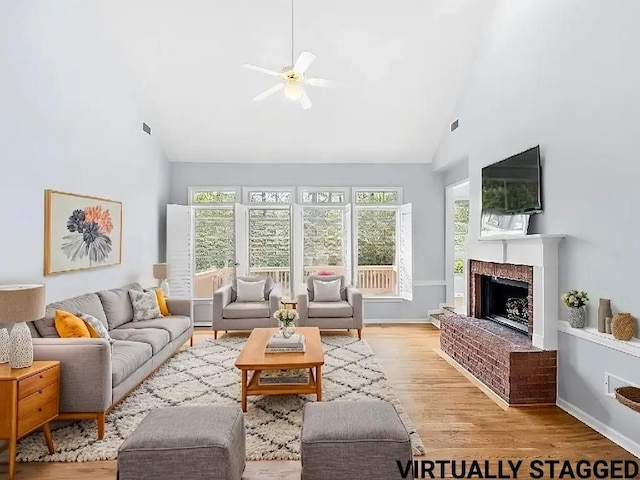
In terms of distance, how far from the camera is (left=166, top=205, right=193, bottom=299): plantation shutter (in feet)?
22.2

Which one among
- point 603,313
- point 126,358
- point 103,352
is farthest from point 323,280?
point 603,313

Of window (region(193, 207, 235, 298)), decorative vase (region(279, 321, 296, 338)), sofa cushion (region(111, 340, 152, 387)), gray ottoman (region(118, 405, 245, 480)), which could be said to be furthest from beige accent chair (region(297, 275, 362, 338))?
gray ottoman (region(118, 405, 245, 480))

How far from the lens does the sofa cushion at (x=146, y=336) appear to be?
13.8 ft

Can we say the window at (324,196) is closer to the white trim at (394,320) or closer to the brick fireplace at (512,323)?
the white trim at (394,320)

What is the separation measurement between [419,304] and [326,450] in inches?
212

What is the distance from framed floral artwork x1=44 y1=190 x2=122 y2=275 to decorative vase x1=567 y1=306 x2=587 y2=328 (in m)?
4.62

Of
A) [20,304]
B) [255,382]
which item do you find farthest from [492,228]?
[20,304]

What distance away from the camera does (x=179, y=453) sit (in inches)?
83.2

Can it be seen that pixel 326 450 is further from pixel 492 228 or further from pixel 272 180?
pixel 272 180

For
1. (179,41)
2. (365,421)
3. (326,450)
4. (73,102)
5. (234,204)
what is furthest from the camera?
(234,204)

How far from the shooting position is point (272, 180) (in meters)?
7.26

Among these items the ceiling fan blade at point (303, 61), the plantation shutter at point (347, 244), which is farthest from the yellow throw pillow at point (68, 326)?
the plantation shutter at point (347, 244)

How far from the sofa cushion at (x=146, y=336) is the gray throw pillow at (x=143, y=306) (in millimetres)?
395

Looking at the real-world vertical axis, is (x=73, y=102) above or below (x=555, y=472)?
above
